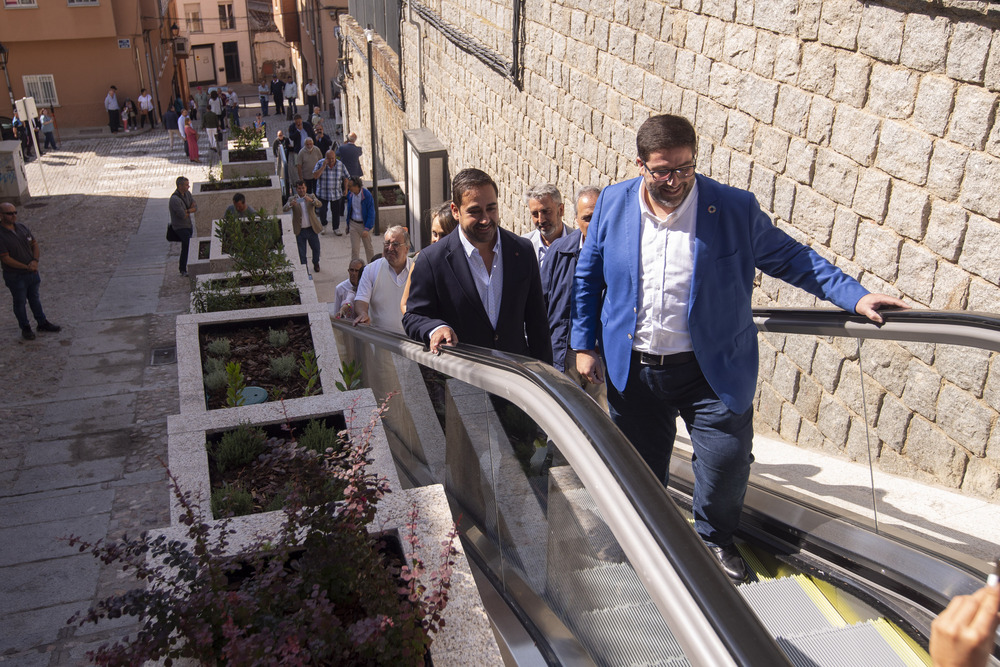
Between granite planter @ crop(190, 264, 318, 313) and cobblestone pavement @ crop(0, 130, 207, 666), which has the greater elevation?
granite planter @ crop(190, 264, 318, 313)

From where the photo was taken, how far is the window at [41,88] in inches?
1184

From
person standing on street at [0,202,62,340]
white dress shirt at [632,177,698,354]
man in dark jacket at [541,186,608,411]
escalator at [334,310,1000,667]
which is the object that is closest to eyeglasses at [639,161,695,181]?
white dress shirt at [632,177,698,354]

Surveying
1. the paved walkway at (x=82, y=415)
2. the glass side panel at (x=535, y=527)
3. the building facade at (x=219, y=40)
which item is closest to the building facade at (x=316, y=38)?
the building facade at (x=219, y=40)

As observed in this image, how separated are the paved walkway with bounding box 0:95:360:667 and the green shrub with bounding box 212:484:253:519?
93 cm

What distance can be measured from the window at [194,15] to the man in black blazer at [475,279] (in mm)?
62379

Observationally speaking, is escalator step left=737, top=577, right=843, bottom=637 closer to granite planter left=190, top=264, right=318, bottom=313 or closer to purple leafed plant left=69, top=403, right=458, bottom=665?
purple leafed plant left=69, top=403, right=458, bottom=665

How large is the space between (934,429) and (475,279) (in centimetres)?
247

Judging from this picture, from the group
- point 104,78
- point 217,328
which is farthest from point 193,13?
point 217,328

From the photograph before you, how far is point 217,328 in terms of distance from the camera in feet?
20.9

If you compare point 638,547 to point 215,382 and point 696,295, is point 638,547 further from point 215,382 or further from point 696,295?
point 215,382

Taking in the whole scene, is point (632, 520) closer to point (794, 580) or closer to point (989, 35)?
point (794, 580)

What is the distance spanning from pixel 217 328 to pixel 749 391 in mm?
4582

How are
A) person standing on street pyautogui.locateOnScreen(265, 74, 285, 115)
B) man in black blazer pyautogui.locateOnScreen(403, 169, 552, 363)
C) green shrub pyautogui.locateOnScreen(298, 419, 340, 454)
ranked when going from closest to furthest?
man in black blazer pyautogui.locateOnScreen(403, 169, 552, 363) → green shrub pyautogui.locateOnScreen(298, 419, 340, 454) → person standing on street pyautogui.locateOnScreen(265, 74, 285, 115)

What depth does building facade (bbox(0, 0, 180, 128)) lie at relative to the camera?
29.5 m
